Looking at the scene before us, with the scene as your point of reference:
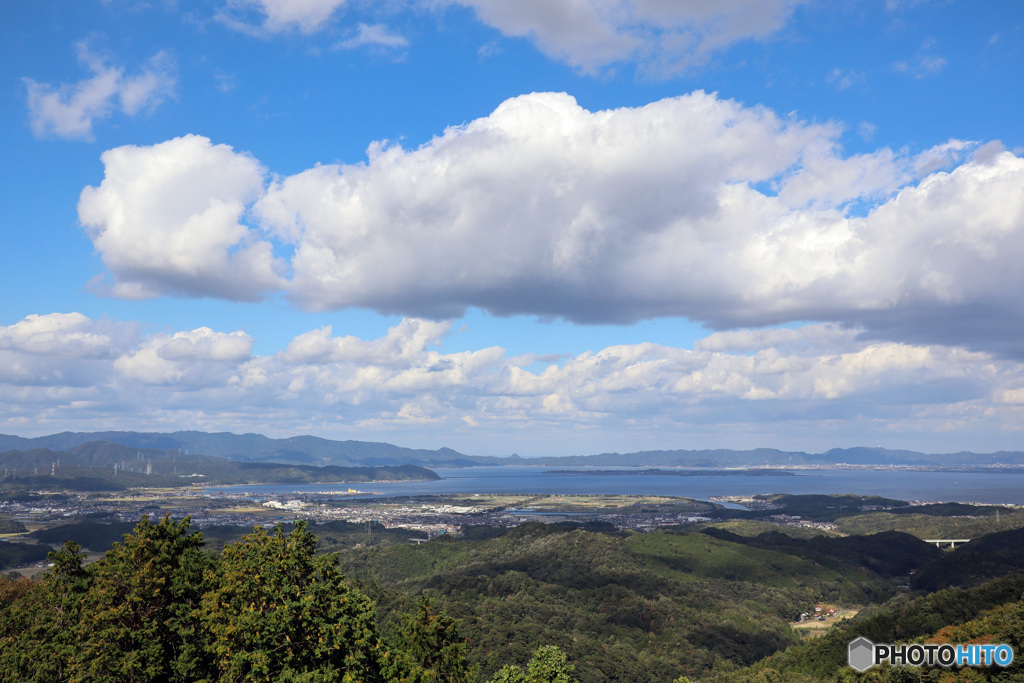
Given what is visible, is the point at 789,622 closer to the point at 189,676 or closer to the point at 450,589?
the point at 450,589

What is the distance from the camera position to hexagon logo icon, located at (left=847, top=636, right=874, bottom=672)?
83944 mm

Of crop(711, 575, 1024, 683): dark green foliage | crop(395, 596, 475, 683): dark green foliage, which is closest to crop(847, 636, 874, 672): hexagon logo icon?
crop(711, 575, 1024, 683): dark green foliage

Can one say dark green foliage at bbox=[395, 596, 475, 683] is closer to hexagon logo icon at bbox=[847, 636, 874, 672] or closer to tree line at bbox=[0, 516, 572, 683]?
tree line at bbox=[0, 516, 572, 683]

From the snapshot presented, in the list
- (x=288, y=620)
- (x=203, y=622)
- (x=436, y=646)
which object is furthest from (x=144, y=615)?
(x=436, y=646)

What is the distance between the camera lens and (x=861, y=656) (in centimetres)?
8994

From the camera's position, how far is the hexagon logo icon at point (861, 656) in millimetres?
83944

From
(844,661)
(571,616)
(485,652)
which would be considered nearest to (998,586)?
(844,661)

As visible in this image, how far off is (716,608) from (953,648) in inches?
5582

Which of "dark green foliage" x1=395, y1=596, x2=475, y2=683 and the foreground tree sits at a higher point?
the foreground tree

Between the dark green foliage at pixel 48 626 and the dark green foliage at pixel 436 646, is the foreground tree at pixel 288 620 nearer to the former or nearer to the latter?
the dark green foliage at pixel 48 626

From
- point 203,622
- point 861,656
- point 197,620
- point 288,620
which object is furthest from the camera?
point 861,656

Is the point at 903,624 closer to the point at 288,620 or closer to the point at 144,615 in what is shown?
the point at 288,620

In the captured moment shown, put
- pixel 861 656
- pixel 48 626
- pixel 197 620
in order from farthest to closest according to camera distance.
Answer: pixel 861 656
pixel 197 620
pixel 48 626

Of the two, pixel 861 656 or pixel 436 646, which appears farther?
pixel 861 656
